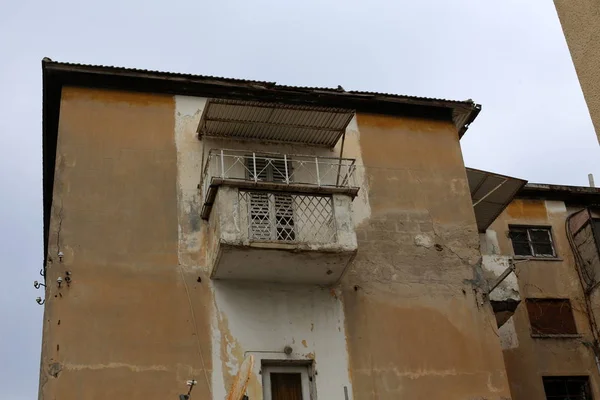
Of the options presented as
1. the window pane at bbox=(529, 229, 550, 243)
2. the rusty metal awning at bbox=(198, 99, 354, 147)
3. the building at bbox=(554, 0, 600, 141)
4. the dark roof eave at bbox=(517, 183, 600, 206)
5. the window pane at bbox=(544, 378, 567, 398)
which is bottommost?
the window pane at bbox=(544, 378, 567, 398)

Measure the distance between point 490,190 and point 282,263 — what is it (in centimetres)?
700

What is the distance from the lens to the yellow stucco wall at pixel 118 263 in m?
14.3

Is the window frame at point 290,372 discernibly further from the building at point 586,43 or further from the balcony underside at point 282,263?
the building at point 586,43

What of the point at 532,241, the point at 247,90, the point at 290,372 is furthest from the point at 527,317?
the point at 247,90

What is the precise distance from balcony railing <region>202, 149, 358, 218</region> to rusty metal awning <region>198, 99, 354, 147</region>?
46cm

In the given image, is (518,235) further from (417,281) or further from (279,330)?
(279,330)

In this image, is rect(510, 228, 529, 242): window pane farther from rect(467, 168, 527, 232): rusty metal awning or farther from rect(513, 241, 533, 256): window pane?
rect(467, 168, 527, 232): rusty metal awning

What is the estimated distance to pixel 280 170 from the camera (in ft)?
56.8

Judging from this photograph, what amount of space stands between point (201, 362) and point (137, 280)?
1.98 m

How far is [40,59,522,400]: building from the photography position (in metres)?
14.8

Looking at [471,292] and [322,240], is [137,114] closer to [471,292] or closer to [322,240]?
[322,240]

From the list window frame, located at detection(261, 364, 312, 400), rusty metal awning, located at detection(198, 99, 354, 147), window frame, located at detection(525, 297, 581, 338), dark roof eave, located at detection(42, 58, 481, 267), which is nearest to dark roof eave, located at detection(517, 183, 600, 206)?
window frame, located at detection(525, 297, 581, 338)

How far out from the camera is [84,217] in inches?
615

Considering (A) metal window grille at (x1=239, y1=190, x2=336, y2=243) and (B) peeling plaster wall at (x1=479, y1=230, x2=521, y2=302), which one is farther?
(B) peeling plaster wall at (x1=479, y1=230, x2=521, y2=302)
